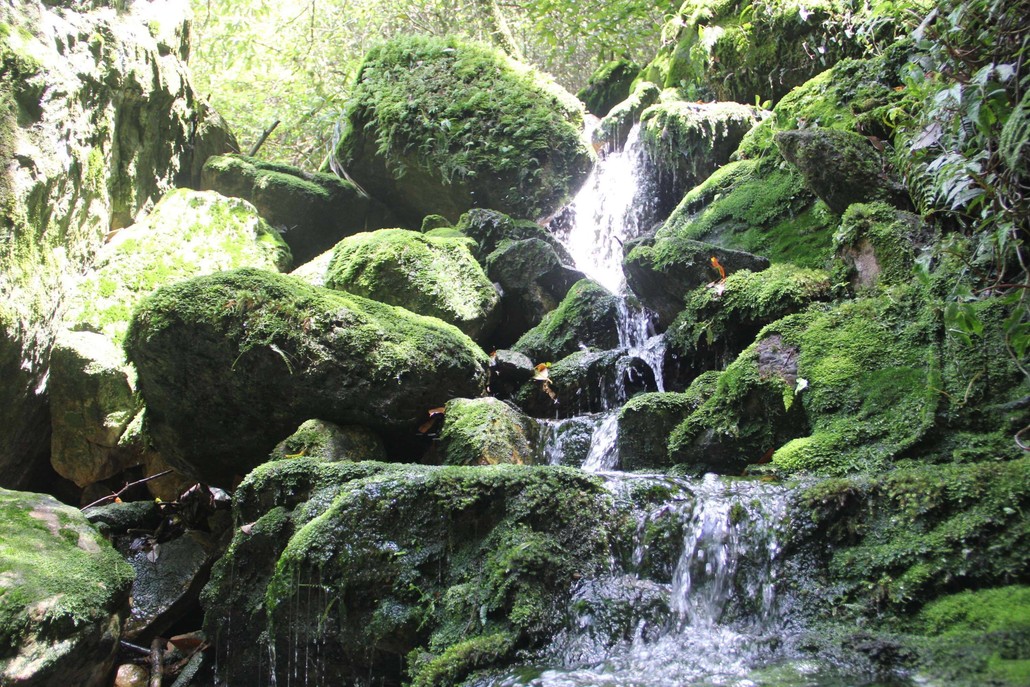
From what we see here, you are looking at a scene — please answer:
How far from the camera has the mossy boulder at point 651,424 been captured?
16.7 feet

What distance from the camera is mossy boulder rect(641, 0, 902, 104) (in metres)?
8.39

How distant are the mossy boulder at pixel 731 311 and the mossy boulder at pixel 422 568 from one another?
2.78 meters

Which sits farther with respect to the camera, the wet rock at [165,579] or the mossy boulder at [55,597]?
the wet rock at [165,579]

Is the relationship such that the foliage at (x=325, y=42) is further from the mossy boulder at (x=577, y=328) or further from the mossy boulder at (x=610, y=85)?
the mossy boulder at (x=577, y=328)

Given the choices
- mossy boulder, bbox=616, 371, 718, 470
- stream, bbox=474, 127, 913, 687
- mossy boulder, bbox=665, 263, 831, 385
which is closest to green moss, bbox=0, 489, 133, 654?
stream, bbox=474, 127, 913, 687

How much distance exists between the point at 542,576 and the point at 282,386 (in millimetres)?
3103

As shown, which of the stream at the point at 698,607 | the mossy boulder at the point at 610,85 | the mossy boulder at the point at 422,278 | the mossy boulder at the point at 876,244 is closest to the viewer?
the stream at the point at 698,607

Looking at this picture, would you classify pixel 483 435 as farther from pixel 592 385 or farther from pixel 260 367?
pixel 260 367

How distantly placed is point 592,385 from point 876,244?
2.57m

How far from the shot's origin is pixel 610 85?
43.4ft

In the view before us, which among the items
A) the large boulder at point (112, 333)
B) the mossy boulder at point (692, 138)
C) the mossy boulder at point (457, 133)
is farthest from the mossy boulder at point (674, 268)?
the large boulder at point (112, 333)

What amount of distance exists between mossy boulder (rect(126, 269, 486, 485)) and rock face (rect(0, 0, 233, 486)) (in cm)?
161

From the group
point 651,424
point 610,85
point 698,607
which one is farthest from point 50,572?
point 610,85

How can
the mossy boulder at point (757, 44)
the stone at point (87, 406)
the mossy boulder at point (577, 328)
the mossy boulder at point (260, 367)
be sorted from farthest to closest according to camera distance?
the mossy boulder at point (757, 44)
the mossy boulder at point (577, 328)
the stone at point (87, 406)
the mossy boulder at point (260, 367)
